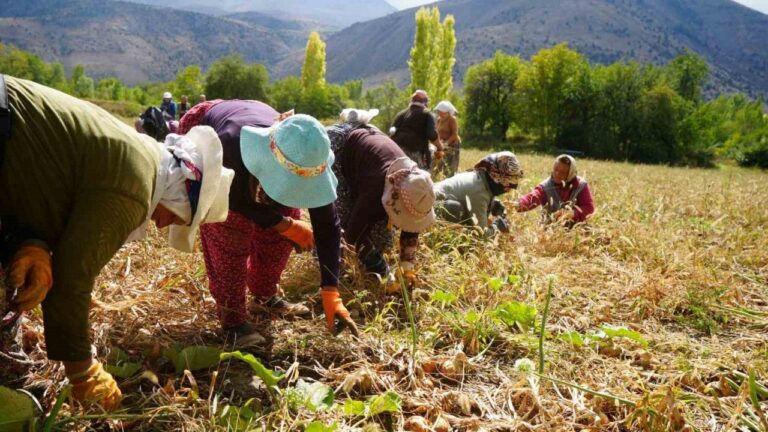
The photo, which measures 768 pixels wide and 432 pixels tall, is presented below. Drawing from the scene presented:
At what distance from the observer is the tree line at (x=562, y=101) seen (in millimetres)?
34062

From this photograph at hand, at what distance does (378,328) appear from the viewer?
2.41 m

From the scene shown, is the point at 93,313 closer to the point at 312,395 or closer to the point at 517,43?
the point at 312,395

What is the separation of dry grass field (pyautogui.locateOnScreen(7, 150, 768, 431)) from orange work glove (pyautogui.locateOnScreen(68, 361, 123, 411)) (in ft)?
0.16

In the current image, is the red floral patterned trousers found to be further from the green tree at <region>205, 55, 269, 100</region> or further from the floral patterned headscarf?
the green tree at <region>205, 55, 269, 100</region>

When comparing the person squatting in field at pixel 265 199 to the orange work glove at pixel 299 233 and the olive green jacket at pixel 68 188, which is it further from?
the olive green jacket at pixel 68 188

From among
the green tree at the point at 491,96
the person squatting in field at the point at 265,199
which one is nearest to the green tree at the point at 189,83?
the green tree at the point at 491,96

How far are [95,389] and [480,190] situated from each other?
3.01 m

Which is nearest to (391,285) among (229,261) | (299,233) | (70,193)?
(299,233)

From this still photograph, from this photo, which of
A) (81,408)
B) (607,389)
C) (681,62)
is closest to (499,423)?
(607,389)

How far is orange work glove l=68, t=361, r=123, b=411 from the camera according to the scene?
1600mm

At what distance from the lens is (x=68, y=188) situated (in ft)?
4.82

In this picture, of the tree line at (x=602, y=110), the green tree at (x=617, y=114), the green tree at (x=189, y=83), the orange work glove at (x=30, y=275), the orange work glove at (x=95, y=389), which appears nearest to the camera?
the orange work glove at (x=30, y=275)

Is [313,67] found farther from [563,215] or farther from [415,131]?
[563,215]

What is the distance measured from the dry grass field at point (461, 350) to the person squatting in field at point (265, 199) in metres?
0.21
